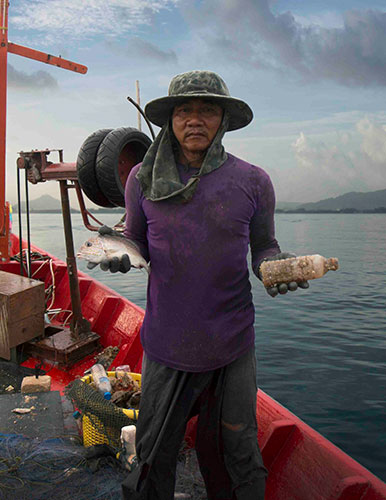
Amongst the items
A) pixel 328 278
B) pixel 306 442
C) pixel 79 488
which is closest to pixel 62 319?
pixel 79 488

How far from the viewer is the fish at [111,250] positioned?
2.20 metres

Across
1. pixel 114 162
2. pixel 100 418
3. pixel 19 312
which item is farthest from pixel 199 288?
pixel 19 312

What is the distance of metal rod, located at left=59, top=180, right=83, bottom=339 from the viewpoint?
17.1 ft

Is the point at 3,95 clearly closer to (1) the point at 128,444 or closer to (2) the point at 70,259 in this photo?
(2) the point at 70,259

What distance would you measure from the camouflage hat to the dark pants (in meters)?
1.36

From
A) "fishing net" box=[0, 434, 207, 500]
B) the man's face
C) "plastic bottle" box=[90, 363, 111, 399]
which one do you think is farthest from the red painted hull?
the man's face

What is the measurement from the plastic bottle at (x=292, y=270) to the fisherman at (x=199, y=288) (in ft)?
0.16

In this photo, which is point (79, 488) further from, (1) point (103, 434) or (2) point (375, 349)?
(2) point (375, 349)

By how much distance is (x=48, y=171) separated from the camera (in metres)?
5.19

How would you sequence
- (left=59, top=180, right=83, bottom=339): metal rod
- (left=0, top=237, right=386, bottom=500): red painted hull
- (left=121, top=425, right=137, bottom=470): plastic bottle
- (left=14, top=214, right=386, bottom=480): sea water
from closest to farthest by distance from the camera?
(left=0, top=237, right=386, bottom=500): red painted hull → (left=121, top=425, right=137, bottom=470): plastic bottle → (left=59, top=180, right=83, bottom=339): metal rod → (left=14, top=214, right=386, bottom=480): sea water

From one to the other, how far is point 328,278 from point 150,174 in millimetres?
20841

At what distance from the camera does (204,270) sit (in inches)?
83.9

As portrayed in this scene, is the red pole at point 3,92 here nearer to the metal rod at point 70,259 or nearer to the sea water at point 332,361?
the metal rod at point 70,259

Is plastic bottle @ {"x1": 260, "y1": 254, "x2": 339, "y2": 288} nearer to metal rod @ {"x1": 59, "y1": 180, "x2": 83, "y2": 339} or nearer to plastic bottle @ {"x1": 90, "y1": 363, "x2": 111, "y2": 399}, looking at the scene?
plastic bottle @ {"x1": 90, "y1": 363, "x2": 111, "y2": 399}
